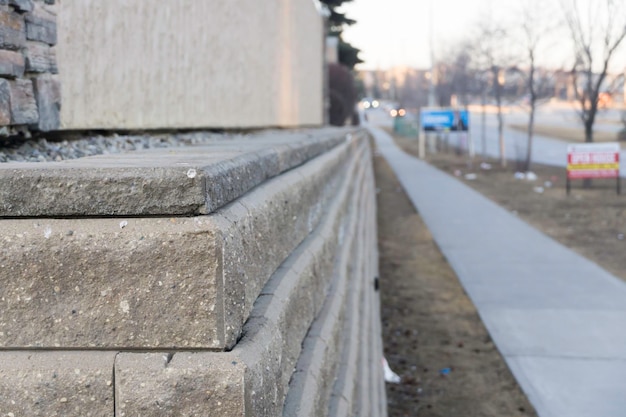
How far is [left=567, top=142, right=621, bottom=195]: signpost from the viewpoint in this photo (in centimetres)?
1697

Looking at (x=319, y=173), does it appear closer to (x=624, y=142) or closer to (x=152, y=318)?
(x=152, y=318)

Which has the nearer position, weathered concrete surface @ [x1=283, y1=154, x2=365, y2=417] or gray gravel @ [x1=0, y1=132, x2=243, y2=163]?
weathered concrete surface @ [x1=283, y1=154, x2=365, y2=417]

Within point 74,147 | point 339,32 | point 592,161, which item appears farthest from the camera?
point 339,32

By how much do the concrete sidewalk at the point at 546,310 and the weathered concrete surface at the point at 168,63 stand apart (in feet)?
9.31

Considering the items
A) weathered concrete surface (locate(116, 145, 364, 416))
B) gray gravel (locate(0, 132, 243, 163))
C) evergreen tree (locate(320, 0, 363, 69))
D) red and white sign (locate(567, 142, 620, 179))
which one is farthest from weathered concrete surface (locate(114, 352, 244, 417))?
evergreen tree (locate(320, 0, 363, 69))

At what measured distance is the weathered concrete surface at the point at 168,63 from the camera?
3066mm

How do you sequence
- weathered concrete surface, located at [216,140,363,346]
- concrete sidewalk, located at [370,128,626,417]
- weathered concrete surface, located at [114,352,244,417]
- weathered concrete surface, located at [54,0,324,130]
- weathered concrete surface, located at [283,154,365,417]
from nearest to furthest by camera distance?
weathered concrete surface, located at [114,352,244,417] → weathered concrete surface, located at [216,140,363,346] → weathered concrete surface, located at [283,154,365,417] → weathered concrete surface, located at [54,0,324,130] → concrete sidewalk, located at [370,128,626,417]

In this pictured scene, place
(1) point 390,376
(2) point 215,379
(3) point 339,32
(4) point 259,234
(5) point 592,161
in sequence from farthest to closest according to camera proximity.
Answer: (3) point 339,32
(5) point 592,161
(1) point 390,376
(4) point 259,234
(2) point 215,379

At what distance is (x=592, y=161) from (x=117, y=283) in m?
16.9

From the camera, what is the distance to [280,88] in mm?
8016

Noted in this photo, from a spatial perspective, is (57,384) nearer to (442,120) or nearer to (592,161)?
(592,161)

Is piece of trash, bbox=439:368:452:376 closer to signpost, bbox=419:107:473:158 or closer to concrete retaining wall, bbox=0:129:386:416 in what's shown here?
concrete retaining wall, bbox=0:129:386:416

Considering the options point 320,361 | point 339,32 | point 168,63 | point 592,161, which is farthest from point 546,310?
point 339,32

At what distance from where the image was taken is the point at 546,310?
7590mm
